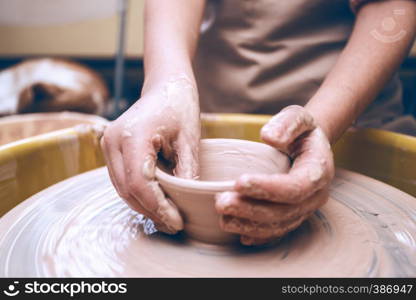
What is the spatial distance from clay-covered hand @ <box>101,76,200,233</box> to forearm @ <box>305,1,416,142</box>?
266mm

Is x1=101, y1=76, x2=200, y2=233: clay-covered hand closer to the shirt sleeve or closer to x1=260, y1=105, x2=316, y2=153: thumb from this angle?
x1=260, y1=105, x2=316, y2=153: thumb

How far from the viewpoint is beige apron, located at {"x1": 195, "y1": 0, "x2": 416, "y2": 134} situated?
101 centimetres

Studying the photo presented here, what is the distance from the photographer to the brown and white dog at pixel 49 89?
2445 mm

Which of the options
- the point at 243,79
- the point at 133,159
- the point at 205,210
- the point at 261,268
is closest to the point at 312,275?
the point at 261,268

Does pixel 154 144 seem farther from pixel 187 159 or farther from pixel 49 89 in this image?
pixel 49 89

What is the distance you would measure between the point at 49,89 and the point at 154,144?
83.1 inches

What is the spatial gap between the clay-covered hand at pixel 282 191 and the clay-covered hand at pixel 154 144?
114 mm

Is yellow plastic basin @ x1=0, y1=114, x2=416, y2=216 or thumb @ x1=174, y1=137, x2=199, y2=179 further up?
thumb @ x1=174, y1=137, x2=199, y2=179

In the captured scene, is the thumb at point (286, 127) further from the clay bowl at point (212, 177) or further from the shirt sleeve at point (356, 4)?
the shirt sleeve at point (356, 4)

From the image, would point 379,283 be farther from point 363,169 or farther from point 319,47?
point 319,47

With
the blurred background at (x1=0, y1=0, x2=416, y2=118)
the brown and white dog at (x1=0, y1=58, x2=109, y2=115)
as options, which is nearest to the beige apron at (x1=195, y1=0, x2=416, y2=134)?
the brown and white dog at (x1=0, y1=58, x2=109, y2=115)

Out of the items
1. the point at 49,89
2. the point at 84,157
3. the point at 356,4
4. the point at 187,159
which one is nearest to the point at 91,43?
the point at 49,89

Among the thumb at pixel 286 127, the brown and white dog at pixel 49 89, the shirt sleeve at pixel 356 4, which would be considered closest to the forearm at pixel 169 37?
the thumb at pixel 286 127

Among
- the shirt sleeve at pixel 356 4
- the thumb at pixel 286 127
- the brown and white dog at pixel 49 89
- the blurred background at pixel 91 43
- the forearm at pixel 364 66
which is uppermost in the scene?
the shirt sleeve at pixel 356 4
